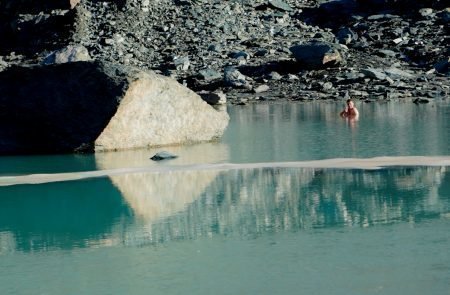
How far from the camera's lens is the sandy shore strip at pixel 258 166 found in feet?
70.1

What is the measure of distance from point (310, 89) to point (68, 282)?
157 feet

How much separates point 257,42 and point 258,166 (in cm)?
5164

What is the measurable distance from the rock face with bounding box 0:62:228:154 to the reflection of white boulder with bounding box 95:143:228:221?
1.90ft

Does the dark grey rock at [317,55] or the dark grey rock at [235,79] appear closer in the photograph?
the dark grey rock at [235,79]

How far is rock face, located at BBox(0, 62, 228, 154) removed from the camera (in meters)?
25.6

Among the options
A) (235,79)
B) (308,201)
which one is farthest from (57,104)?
(235,79)

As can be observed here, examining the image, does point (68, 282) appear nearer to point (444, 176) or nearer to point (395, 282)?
point (395, 282)

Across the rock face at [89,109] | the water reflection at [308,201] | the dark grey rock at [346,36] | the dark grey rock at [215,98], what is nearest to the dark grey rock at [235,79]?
the dark grey rock at [215,98]

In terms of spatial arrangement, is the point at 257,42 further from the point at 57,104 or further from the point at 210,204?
the point at 210,204

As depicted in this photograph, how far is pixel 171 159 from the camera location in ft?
80.0

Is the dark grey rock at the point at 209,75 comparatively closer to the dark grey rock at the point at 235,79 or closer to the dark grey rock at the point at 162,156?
the dark grey rock at the point at 235,79

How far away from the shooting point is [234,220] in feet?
51.9

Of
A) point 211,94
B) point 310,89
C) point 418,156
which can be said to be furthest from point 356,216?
point 310,89

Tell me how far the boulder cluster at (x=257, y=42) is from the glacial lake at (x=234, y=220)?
103 feet
